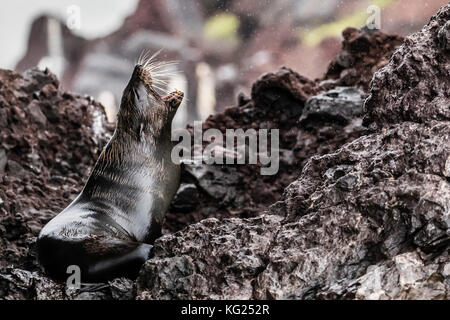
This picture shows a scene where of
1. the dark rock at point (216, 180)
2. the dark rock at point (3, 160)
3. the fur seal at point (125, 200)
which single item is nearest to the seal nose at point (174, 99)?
the fur seal at point (125, 200)

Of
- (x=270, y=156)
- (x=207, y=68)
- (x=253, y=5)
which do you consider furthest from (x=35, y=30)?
(x=270, y=156)

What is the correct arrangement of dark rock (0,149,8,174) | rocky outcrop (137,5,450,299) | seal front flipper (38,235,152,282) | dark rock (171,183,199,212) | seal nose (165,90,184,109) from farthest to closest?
dark rock (171,183,199,212), dark rock (0,149,8,174), seal nose (165,90,184,109), seal front flipper (38,235,152,282), rocky outcrop (137,5,450,299)

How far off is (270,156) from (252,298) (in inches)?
133

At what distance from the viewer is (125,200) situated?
200 inches

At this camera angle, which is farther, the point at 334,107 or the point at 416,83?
the point at 334,107

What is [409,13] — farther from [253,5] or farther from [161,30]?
[161,30]

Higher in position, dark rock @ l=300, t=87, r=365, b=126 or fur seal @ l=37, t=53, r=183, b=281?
dark rock @ l=300, t=87, r=365, b=126

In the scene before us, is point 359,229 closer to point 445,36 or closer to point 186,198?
point 445,36

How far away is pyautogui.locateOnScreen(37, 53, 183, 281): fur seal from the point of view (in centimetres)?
440

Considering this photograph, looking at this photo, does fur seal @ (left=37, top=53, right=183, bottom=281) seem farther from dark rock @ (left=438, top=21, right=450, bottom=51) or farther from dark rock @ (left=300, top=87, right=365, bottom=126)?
dark rock @ (left=438, top=21, right=450, bottom=51)

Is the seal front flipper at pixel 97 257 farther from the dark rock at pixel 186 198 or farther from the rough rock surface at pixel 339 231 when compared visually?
the dark rock at pixel 186 198

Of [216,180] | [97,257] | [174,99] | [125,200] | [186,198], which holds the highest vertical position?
[174,99]

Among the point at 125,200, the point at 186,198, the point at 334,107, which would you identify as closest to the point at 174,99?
Result: the point at 125,200

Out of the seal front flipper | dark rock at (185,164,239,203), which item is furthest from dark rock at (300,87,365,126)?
the seal front flipper
